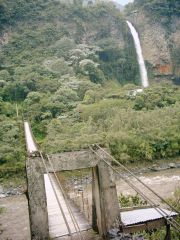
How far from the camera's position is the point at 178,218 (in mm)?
8375

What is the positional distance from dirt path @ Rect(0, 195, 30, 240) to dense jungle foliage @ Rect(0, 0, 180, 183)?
317 centimetres

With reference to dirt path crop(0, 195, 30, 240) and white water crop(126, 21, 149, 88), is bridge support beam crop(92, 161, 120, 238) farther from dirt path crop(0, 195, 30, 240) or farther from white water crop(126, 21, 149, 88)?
white water crop(126, 21, 149, 88)

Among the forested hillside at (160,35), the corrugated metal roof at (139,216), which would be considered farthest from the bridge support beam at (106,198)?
the forested hillside at (160,35)

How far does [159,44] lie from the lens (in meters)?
43.2

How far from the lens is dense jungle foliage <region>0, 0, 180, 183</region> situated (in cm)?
2253

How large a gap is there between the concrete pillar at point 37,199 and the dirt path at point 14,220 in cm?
451

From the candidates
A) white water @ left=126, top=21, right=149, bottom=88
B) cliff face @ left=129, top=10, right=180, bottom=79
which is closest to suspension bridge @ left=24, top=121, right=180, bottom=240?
white water @ left=126, top=21, right=149, bottom=88

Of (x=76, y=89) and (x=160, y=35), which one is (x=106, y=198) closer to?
(x=76, y=89)

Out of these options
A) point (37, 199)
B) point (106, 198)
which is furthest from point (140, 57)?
point (37, 199)

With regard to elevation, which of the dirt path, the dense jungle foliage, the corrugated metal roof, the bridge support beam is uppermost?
the dense jungle foliage

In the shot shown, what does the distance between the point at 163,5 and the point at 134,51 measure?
6569 mm

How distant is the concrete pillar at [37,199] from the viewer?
7.19 m

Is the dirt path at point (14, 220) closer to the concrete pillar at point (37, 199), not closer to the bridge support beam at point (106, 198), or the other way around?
the concrete pillar at point (37, 199)

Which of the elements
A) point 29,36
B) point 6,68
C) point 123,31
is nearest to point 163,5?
point 123,31
